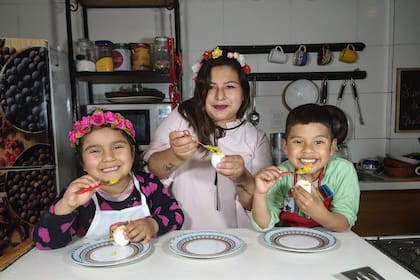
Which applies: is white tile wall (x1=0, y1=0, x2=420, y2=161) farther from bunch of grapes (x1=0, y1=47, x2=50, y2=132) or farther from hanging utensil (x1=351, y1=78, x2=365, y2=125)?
bunch of grapes (x1=0, y1=47, x2=50, y2=132)

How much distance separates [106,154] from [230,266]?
1.80 ft

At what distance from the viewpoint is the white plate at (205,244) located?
82cm

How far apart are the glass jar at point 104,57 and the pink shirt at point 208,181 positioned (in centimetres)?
96

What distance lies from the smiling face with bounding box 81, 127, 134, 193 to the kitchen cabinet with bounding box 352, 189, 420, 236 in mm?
1657

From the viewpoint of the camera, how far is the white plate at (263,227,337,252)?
0.85m

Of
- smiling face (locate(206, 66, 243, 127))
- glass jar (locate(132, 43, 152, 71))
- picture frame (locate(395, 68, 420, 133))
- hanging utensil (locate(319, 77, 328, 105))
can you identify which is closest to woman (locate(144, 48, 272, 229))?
smiling face (locate(206, 66, 243, 127))

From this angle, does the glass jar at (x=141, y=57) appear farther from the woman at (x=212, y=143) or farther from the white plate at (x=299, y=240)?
the white plate at (x=299, y=240)

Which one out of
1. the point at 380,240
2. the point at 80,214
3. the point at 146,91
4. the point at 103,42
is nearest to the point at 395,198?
the point at 380,240

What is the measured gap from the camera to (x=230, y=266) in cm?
77

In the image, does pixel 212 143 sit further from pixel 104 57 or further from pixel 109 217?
pixel 104 57

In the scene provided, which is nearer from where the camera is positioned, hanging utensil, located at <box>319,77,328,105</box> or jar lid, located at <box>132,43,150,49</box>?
jar lid, located at <box>132,43,150,49</box>

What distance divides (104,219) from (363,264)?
76 centimetres

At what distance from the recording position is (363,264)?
762 mm

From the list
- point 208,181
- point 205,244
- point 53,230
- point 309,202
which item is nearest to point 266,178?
point 309,202
